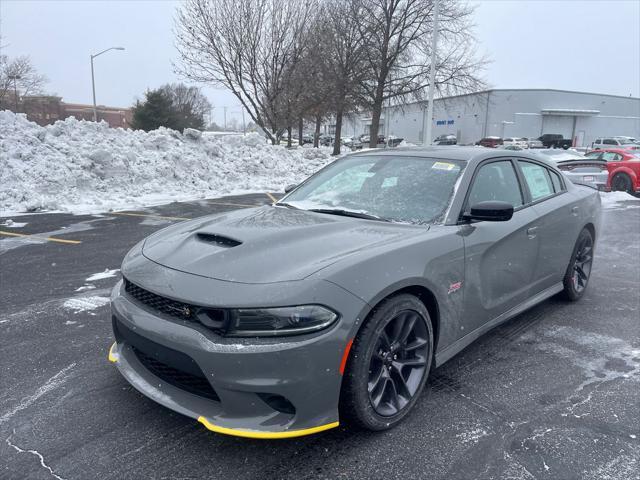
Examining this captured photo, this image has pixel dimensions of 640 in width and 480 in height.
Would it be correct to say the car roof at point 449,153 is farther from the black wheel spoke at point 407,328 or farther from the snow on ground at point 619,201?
the snow on ground at point 619,201

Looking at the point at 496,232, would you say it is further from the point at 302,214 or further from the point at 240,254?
the point at 240,254

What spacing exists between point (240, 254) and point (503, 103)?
62.7 meters

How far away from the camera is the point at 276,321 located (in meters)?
2.24

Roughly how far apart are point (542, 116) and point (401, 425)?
211ft

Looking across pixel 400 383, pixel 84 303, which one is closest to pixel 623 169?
pixel 400 383

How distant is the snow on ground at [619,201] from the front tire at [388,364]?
11.5 m

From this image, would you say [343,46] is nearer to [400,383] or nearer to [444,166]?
[444,166]

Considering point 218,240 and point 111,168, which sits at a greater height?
point 218,240

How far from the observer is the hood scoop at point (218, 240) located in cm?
280

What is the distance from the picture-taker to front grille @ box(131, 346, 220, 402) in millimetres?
2328

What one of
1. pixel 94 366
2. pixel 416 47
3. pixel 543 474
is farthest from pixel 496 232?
pixel 416 47

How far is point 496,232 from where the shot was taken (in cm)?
342

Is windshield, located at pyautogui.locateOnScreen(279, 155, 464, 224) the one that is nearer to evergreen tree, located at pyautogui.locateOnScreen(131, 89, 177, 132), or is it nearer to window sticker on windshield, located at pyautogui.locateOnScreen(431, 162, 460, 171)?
window sticker on windshield, located at pyautogui.locateOnScreen(431, 162, 460, 171)

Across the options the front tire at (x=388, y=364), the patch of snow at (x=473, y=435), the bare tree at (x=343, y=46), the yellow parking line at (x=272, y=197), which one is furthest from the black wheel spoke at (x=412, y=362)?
the bare tree at (x=343, y=46)
